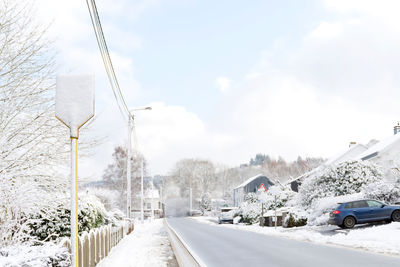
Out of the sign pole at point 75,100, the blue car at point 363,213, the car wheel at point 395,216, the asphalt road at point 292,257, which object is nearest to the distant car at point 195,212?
the blue car at point 363,213

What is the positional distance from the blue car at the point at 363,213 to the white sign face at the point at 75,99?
18195mm

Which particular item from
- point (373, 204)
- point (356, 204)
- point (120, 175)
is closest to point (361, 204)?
point (356, 204)

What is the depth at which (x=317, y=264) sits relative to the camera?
1163cm

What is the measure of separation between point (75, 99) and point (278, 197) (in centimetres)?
3388

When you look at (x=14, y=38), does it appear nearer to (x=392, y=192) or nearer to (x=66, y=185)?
(x=66, y=185)

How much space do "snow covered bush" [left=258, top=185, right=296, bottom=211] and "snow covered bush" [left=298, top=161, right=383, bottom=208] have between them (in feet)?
26.6

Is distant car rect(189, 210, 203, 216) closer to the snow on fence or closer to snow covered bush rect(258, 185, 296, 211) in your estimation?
snow covered bush rect(258, 185, 296, 211)

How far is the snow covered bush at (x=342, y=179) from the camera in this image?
28859 millimetres

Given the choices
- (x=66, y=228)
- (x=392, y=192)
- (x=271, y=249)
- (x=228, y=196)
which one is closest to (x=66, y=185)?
(x=66, y=228)

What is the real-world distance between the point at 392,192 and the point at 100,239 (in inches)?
702

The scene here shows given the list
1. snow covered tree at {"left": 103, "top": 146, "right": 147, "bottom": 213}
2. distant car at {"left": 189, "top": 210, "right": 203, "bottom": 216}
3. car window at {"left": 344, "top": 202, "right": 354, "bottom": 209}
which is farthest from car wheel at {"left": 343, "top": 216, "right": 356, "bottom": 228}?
distant car at {"left": 189, "top": 210, "right": 203, "bottom": 216}

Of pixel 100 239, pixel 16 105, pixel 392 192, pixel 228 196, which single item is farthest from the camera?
pixel 228 196

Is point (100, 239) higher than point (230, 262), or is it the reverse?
point (100, 239)

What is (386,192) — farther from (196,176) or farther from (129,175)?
(196,176)
